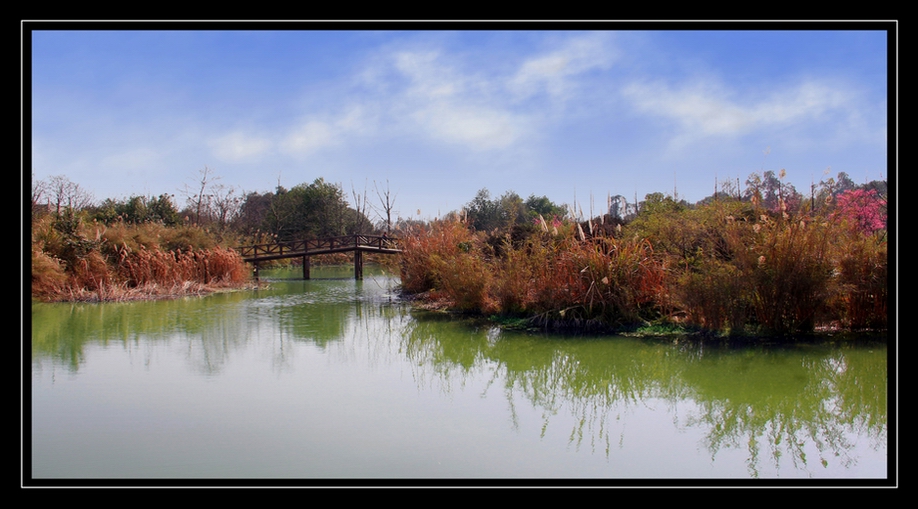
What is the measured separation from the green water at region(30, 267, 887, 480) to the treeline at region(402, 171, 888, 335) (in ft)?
2.42

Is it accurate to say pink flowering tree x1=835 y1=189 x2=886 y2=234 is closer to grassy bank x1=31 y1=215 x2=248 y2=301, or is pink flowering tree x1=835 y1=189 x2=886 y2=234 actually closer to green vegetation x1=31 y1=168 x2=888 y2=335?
green vegetation x1=31 y1=168 x2=888 y2=335

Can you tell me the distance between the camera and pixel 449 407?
17.8ft

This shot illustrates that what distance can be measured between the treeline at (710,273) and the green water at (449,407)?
74 centimetres

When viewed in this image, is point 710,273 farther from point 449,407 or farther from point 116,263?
point 116,263

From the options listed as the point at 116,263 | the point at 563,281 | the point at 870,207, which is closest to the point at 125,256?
the point at 116,263

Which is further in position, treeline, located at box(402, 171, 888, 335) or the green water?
treeline, located at box(402, 171, 888, 335)

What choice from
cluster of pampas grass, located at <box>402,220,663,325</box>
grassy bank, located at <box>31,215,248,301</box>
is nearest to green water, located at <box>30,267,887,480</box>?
cluster of pampas grass, located at <box>402,220,663,325</box>

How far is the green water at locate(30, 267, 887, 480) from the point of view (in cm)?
404

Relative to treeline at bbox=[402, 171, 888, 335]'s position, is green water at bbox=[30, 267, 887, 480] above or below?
below

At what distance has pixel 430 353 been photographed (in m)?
8.26

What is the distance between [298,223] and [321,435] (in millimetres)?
33416

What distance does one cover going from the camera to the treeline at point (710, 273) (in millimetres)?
8031

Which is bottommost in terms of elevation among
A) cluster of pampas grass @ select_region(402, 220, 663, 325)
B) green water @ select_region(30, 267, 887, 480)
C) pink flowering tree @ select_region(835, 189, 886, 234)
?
green water @ select_region(30, 267, 887, 480)
